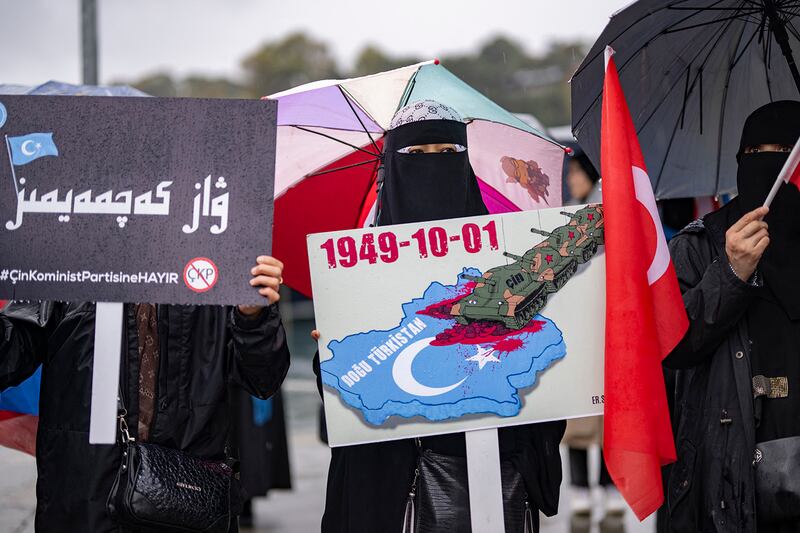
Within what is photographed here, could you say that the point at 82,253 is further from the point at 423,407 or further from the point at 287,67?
the point at 287,67

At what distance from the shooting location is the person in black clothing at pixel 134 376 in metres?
3.19

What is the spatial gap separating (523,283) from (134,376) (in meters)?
1.26

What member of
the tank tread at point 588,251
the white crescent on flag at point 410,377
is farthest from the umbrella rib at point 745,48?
the white crescent on flag at point 410,377

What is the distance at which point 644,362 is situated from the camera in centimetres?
327

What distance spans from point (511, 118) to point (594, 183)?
3.58 m

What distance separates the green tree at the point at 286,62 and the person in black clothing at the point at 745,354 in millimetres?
22456

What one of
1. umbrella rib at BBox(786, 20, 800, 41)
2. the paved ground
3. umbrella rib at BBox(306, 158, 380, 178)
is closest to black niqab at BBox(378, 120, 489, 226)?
umbrella rib at BBox(306, 158, 380, 178)

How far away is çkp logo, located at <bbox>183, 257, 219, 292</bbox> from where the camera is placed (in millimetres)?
2992

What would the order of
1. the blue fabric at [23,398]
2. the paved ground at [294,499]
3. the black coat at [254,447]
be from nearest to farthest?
1. the blue fabric at [23,398]
2. the paved ground at [294,499]
3. the black coat at [254,447]

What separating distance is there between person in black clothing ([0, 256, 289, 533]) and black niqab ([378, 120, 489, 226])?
0.62 meters

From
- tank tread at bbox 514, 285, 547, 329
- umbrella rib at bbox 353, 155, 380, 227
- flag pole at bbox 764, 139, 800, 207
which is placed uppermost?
umbrella rib at bbox 353, 155, 380, 227

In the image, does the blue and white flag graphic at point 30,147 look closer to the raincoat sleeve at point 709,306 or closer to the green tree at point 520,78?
the raincoat sleeve at point 709,306

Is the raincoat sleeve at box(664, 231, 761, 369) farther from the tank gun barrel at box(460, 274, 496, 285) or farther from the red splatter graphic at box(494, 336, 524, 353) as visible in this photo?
the tank gun barrel at box(460, 274, 496, 285)

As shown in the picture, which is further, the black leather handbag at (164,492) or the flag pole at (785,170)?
the flag pole at (785,170)
